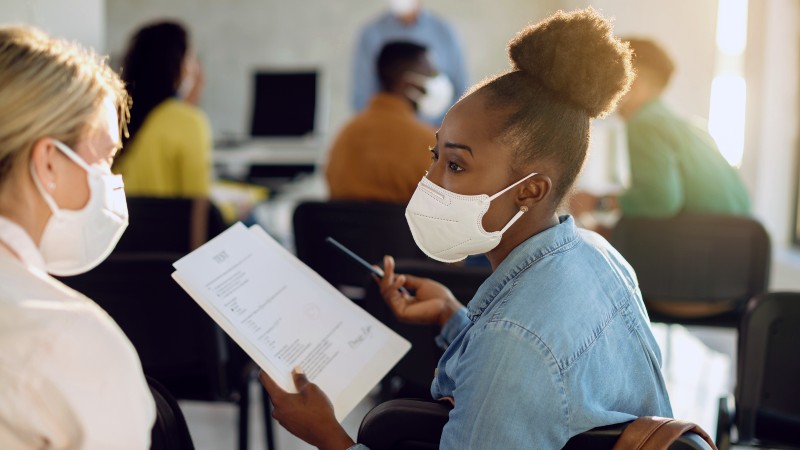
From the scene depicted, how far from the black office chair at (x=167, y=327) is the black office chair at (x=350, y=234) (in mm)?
555

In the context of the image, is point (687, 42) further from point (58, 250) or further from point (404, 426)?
point (58, 250)

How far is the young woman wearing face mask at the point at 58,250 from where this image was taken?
78cm

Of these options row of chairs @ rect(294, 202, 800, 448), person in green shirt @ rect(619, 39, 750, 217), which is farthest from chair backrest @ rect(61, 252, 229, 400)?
person in green shirt @ rect(619, 39, 750, 217)

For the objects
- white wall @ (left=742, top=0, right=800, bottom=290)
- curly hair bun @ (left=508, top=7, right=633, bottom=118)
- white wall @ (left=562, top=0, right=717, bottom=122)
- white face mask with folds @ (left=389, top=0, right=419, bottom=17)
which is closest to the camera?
curly hair bun @ (left=508, top=7, right=633, bottom=118)

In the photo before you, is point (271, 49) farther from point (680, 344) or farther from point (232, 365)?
point (232, 365)

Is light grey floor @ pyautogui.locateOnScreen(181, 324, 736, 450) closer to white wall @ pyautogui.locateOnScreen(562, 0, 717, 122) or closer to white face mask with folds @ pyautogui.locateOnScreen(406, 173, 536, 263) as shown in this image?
white face mask with folds @ pyautogui.locateOnScreen(406, 173, 536, 263)

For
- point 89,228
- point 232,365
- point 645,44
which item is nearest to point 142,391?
point 89,228

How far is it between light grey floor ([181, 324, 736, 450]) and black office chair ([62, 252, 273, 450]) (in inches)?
19.6

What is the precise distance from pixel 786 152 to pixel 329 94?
425 centimetres

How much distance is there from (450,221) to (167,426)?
494 mm

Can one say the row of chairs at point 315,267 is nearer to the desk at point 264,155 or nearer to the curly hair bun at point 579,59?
the curly hair bun at point 579,59

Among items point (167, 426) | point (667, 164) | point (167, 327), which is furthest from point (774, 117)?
point (167, 426)

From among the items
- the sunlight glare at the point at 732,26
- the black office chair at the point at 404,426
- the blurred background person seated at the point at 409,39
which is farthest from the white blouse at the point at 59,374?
the sunlight glare at the point at 732,26

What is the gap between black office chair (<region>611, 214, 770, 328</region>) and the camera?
262 cm
